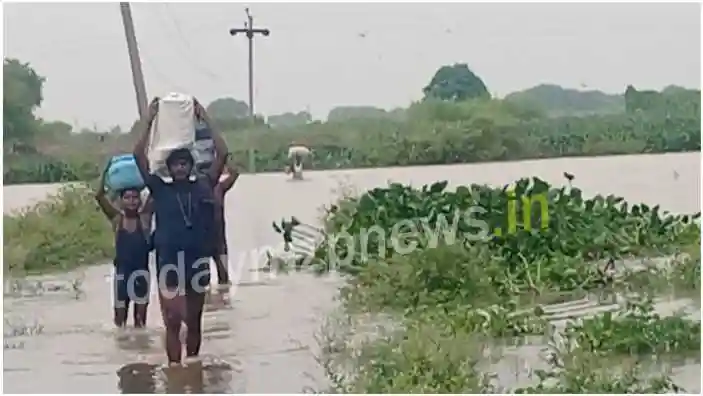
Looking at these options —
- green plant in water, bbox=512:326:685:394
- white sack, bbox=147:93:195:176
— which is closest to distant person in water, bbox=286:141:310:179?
white sack, bbox=147:93:195:176

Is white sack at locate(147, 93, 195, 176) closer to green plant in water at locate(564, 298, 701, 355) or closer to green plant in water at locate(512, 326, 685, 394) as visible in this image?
green plant in water at locate(512, 326, 685, 394)

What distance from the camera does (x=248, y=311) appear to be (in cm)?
715

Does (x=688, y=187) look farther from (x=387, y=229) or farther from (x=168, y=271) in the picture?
(x=168, y=271)

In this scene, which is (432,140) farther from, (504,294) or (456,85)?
(504,294)

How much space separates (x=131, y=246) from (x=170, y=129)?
1127mm

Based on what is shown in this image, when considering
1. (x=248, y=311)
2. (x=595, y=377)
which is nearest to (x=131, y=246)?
(x=248, y=311)

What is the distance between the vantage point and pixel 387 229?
7.75 metres

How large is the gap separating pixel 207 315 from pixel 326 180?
5.73ft

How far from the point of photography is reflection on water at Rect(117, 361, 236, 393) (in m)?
5.53

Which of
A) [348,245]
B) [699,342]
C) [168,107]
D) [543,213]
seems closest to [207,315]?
[348,245]

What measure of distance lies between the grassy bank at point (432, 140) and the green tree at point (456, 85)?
114mm

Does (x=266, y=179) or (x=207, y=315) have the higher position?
(x=266, y=179)

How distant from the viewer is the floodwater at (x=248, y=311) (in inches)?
225

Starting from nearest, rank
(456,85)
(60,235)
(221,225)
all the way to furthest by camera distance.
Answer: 1. (221,225)
2. (456,85)
3. (60,235)
